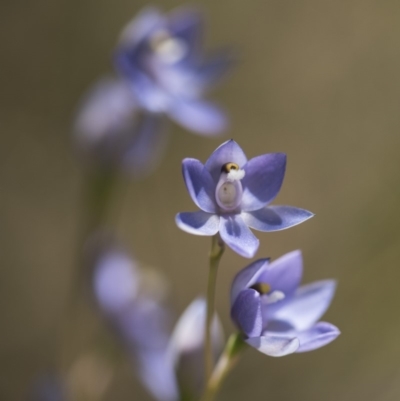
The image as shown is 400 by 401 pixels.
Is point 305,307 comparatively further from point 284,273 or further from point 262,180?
point 262,180

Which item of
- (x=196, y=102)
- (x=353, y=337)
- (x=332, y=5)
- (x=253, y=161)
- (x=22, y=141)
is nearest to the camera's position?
(x=253, y=161)

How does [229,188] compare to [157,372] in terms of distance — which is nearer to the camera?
[229,188]

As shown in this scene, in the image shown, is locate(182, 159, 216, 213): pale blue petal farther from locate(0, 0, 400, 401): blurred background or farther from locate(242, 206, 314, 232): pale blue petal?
locate(0, 0, 400, 401): blurred background

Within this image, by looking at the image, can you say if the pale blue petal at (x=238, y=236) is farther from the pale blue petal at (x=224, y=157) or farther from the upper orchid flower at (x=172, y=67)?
the upper orchid flower at (x=172, y=67)

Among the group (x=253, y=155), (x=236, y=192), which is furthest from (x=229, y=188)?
(x=253, y=155)

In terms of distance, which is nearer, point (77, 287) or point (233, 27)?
point (77, 287)

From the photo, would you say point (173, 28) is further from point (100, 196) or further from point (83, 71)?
point (83, 71)

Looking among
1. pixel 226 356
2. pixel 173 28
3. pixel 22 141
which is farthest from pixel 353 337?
pixel 22 141
